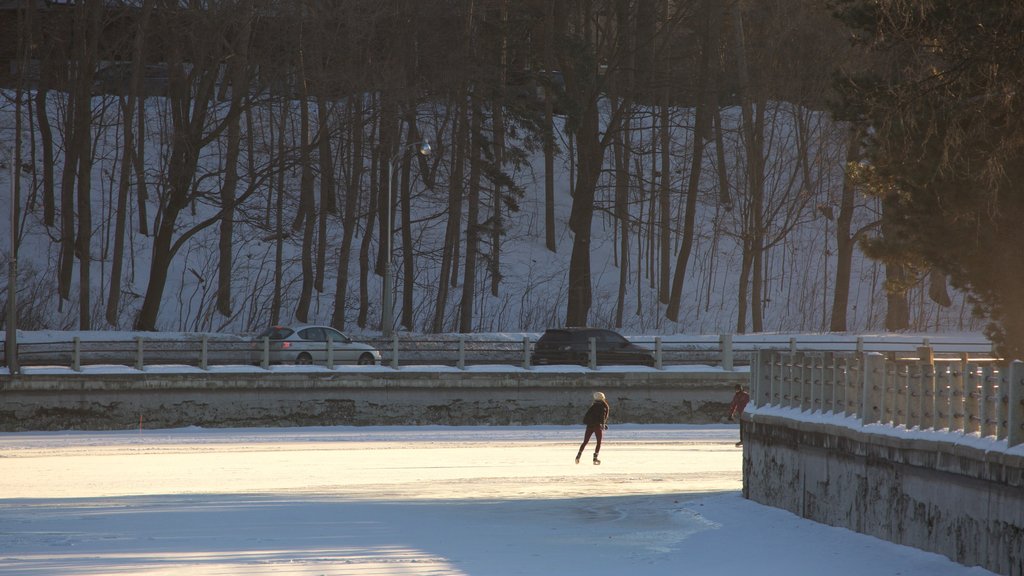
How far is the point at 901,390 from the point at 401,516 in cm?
676

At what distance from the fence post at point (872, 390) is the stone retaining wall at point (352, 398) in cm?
2297

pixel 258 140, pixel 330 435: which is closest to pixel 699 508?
pixel 330 435

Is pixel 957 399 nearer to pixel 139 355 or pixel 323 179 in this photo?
pixel 139 355

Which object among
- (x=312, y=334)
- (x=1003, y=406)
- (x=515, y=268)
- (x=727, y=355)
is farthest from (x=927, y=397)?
(x=515, y=268)

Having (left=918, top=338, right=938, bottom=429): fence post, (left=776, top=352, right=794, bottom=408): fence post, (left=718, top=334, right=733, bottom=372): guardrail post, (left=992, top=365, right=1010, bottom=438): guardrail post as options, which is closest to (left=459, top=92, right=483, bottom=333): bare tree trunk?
(left=718, top=334, right=733, bottom=372): guardrail post

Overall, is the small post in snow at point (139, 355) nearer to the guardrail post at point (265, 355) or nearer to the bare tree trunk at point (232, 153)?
the guardrail post at point (265, 355)

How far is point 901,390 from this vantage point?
667 inches

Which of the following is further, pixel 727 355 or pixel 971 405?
pixel 727 355

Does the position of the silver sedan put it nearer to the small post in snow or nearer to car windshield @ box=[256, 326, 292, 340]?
car windshield @ box=[256, 326, 292, 340]

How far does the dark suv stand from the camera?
4284 centimetres

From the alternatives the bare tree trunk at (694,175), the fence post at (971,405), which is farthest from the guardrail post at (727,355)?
the fence post at (971,405)

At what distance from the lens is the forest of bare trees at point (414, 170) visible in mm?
48312

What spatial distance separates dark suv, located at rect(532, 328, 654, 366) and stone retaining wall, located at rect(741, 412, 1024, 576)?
20.4 meters

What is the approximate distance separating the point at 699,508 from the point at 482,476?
217 inches
